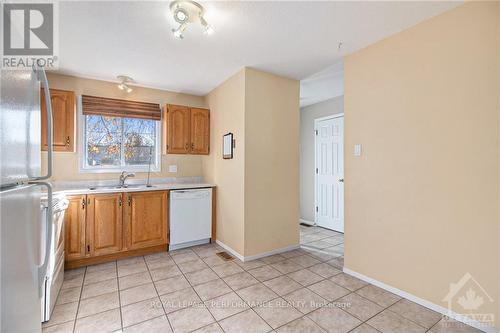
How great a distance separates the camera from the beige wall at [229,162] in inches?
119

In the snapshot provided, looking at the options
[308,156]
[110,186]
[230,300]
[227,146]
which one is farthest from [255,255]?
[308,156]

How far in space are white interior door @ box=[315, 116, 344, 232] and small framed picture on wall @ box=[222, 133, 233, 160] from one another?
2.18 metres

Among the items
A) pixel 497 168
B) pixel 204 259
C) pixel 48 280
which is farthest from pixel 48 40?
pixel 497 168

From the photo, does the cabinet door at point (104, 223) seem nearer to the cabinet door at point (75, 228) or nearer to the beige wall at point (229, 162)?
the cabinet door at point (75, 228)

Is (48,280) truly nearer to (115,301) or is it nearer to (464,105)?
(115,301)

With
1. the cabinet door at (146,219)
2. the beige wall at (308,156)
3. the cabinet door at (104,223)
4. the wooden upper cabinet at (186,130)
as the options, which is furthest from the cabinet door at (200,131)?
the beige wall at (308,156)

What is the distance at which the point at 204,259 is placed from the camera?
3021 millimetres

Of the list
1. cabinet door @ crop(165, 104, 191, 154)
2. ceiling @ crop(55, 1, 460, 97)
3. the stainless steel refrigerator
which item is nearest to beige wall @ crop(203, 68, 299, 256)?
ceiling @ crop(55, 1, 460, 97)

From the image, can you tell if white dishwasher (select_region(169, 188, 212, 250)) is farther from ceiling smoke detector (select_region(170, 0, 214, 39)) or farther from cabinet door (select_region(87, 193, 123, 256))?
ceiling smoke detector (select_region(170, 0, 214, 39))

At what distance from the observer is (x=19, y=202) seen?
894 mm

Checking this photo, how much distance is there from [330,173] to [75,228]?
13.3 ft

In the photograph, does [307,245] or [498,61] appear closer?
[498,61]

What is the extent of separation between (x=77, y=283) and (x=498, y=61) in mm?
4045

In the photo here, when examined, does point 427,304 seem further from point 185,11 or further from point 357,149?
point 185,11
